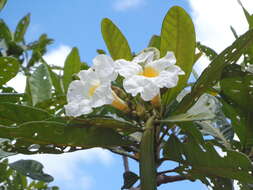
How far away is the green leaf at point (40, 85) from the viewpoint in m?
1.29

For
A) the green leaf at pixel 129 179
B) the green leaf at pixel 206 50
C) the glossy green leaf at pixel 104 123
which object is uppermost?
the green leaf at pixel 206 50

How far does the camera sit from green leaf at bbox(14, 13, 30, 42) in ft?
11.3

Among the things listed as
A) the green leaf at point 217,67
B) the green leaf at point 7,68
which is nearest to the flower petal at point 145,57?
the green leaf at point 217,67

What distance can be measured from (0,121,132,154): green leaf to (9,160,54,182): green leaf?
282mm

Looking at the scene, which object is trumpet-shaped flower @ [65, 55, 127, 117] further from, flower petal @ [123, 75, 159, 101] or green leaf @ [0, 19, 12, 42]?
green leaf @ [0, 19, 12, 42]

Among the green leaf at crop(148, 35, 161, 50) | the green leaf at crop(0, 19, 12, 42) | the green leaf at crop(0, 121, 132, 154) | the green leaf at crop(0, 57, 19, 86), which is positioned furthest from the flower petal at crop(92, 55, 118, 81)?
the green leaf at crop(0, 19, 12, 42)

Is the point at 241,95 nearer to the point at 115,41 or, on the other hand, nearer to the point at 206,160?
the point at 206,160

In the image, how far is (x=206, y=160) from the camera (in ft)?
2.86

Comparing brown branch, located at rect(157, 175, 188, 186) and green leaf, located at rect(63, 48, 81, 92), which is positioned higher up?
green leaf, located at rect(63, 48, 81, 92)

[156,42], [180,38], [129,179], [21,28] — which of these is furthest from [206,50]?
[21,28]

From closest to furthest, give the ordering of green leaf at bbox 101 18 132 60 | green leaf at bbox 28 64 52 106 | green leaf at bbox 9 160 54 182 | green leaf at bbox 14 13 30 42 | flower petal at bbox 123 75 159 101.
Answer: flower petal at bbox 123 75 159 101, green leaf at bbox 101 18 132 60, green leaf at bbox 9 160 54 182, green leaf at bbox 28 64 52 106, green leaf at bbox 14 13 30 42

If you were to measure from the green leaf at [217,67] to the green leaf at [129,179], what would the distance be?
25 centimetres

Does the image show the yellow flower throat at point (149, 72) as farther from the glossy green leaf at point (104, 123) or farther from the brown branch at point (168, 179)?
the brown branch at point (168, 179)

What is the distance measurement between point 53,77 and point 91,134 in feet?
1.63
